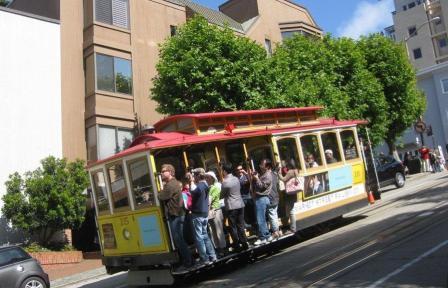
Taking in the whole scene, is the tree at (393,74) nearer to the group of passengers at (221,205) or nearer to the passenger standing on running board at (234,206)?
the group of passengers at (221,205)

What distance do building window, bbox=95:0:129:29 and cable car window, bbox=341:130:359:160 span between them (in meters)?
13.7

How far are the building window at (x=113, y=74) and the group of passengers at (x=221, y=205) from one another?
1285cm

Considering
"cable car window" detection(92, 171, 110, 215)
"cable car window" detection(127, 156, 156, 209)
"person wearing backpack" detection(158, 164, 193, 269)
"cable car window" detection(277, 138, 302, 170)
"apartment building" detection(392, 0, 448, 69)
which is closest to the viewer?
"person wearing backpack" detection(158, 164, 193, 269)

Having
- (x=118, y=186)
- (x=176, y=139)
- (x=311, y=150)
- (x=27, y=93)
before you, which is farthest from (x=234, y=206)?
(x=27, y=93)

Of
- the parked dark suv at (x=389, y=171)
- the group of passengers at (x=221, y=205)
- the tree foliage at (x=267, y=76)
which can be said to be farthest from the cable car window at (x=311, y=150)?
the parked dark suv at (x=389, y=171)

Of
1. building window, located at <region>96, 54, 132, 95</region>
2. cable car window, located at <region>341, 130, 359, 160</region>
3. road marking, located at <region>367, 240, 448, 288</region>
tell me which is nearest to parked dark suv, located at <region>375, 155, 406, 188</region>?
cable car window, located at <region>341, 130, 359, 160</region>

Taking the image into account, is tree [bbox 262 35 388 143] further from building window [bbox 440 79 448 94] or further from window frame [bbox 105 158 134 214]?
building window [bbox 440 79 448 94]

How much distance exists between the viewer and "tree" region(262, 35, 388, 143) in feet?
69.7

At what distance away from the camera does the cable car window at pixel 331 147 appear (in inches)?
509

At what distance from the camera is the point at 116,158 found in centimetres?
995

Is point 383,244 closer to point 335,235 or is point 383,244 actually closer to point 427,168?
point 335,235

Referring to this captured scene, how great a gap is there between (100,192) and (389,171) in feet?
52.9

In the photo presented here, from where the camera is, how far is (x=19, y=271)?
12.1 m

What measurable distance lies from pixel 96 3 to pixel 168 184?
1639 centimetres
